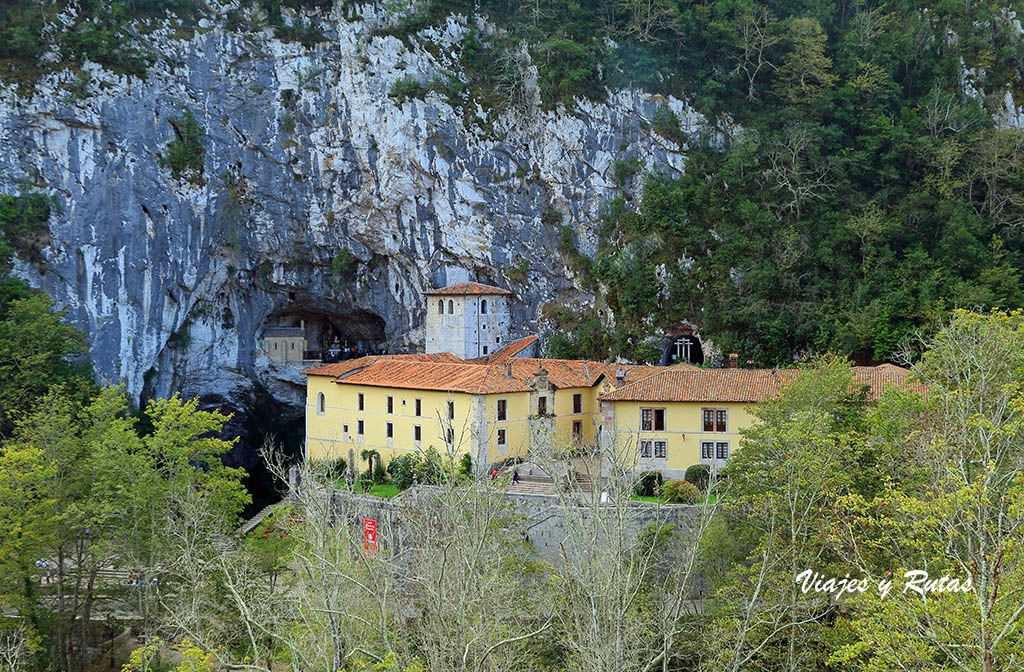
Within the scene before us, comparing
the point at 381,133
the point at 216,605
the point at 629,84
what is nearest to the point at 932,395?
the point at 216,605

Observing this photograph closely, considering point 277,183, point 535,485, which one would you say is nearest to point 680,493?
point 535,485

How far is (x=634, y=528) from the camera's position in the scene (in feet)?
102

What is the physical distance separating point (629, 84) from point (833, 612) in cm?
3457

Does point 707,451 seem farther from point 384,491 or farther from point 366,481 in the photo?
point 366,481

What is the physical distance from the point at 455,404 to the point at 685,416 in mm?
9123

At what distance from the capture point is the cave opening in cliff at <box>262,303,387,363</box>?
58.9m

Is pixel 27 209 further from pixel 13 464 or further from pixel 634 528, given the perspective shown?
pixel 634 528

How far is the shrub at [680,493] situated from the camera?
32.5 meters

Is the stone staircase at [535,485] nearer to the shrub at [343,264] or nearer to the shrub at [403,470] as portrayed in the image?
the shrub at [403,470]

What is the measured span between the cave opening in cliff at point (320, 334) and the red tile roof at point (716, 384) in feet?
80.2

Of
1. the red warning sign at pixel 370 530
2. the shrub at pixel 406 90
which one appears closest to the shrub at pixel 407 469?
the red warning sign at pixel 370 530

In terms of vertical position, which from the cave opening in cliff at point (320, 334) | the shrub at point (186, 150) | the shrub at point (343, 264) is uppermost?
the shrub at point (186, 150)

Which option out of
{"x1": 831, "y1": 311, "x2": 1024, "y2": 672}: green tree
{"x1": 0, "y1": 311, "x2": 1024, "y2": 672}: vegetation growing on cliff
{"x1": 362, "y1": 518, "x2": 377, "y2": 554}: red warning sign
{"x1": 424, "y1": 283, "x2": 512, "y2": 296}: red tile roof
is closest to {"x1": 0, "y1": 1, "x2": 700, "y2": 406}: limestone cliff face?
{"x1": 424, "y1": 283, "x2": 512, "y2": 296}: red tile roof

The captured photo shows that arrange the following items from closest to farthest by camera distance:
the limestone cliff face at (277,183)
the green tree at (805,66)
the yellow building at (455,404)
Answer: the yellow building at (455,404), the limestone cliff face at (277,183), the green tree at (805,66)
